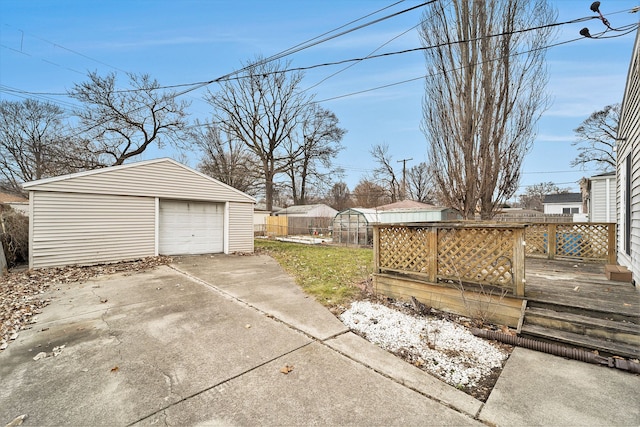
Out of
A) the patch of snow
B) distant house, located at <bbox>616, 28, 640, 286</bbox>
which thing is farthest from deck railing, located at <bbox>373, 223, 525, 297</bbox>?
distant house, located at <bbox>616, 28, 640, 286</bbox>

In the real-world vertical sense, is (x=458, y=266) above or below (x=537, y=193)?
below

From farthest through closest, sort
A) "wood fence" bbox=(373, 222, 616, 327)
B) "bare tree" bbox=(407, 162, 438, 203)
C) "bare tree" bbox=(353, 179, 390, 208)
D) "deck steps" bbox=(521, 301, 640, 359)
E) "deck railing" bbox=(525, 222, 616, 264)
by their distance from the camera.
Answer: "bare tree" bbox=(353, 179, 390, 208)
"bare tree" bbox=(407, 162, 438, 203)
"deck railing" bbox=(525, 222, 616, 264)
"wood fence" bbox=(373, 222, 616, 327)
"deck steps" bbox=(521, 301, 640, 359)

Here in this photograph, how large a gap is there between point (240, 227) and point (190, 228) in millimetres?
1928

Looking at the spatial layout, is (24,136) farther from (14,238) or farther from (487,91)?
(487,91)

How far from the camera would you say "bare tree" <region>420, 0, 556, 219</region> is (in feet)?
24.7

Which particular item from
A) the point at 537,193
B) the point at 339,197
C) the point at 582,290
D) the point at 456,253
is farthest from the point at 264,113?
the point at 537,193

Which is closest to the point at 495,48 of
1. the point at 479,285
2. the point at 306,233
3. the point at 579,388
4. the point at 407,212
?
the point at 479,285

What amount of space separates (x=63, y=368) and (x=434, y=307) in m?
4.56

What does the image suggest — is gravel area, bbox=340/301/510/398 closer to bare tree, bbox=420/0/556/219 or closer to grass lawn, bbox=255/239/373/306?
grass lawn, bbox=255/239/373/306

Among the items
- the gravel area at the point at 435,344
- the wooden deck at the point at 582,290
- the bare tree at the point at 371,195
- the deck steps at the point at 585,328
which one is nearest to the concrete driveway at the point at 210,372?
the gravel area at the point at 435,344

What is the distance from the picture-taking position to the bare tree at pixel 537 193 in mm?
43969

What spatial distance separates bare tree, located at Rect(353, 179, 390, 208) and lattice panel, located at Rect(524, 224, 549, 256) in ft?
94.2

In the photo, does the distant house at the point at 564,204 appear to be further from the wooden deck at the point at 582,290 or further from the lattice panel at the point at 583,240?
the wooden deck at the point at 582,290

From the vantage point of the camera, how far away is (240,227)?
36.8ft
